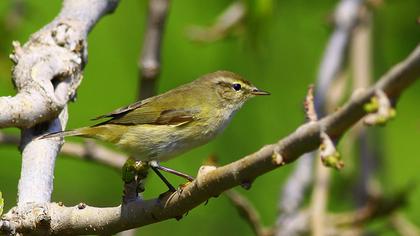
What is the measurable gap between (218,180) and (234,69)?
311 cm

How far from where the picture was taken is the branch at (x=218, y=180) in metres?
1.49

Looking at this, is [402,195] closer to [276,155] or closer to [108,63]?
[108,63]

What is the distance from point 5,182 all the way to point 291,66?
1.80m

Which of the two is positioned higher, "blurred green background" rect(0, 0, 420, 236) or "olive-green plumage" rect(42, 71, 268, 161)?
"blurred green background" rect(0, 0, 420, 236)

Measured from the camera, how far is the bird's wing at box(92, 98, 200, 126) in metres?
3.26

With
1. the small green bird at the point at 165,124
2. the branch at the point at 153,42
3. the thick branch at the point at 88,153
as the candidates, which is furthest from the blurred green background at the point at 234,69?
the branch at the point at 153,42

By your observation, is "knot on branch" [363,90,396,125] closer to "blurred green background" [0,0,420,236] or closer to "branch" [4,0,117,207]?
"branch" [4,0,117,207]

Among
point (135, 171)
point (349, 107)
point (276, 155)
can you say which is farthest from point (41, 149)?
point (349, 107)

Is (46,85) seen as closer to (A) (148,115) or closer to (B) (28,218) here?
(B) (28,218)

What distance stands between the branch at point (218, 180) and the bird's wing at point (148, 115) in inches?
40.4

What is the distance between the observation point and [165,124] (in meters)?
3.26

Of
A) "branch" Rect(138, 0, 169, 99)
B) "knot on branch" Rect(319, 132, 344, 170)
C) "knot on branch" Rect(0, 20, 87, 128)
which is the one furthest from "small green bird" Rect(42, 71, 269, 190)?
"knot on branch" Rect(319, 132, 344, 170)

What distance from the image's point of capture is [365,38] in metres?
4.21

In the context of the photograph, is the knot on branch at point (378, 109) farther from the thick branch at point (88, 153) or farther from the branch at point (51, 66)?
the thick branch at point (88, 153)
